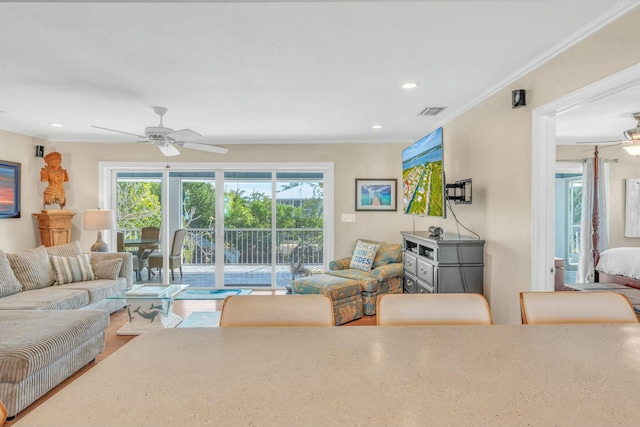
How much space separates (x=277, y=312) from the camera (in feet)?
4.48

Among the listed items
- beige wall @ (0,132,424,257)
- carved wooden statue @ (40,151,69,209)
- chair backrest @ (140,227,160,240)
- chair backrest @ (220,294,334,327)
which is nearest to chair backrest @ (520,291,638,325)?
chair backrest @ (220,294,334,327)

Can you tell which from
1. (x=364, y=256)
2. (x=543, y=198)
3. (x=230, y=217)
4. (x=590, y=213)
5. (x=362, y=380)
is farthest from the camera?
(x=230, y=217)

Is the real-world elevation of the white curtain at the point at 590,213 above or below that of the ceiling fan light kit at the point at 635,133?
below

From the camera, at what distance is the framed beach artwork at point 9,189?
4539mm

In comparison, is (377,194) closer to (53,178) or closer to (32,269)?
(32,269)

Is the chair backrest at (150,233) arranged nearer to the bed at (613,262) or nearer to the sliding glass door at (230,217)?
the sliding glass door at (230,217)

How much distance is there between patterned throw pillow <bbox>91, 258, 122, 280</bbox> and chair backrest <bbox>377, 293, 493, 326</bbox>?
4.06 m

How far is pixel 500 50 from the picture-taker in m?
2.34

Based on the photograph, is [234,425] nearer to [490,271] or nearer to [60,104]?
[490,271]

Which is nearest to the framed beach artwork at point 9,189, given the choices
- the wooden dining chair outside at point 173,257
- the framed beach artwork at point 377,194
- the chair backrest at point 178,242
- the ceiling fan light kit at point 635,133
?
the wooden dining chair outside at point 173,257

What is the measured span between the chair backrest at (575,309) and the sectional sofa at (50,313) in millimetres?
2777

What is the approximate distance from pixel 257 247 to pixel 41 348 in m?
3.48

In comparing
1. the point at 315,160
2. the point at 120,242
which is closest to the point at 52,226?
the point at 120,242

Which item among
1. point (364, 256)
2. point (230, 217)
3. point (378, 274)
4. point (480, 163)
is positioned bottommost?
point (378, 274)
